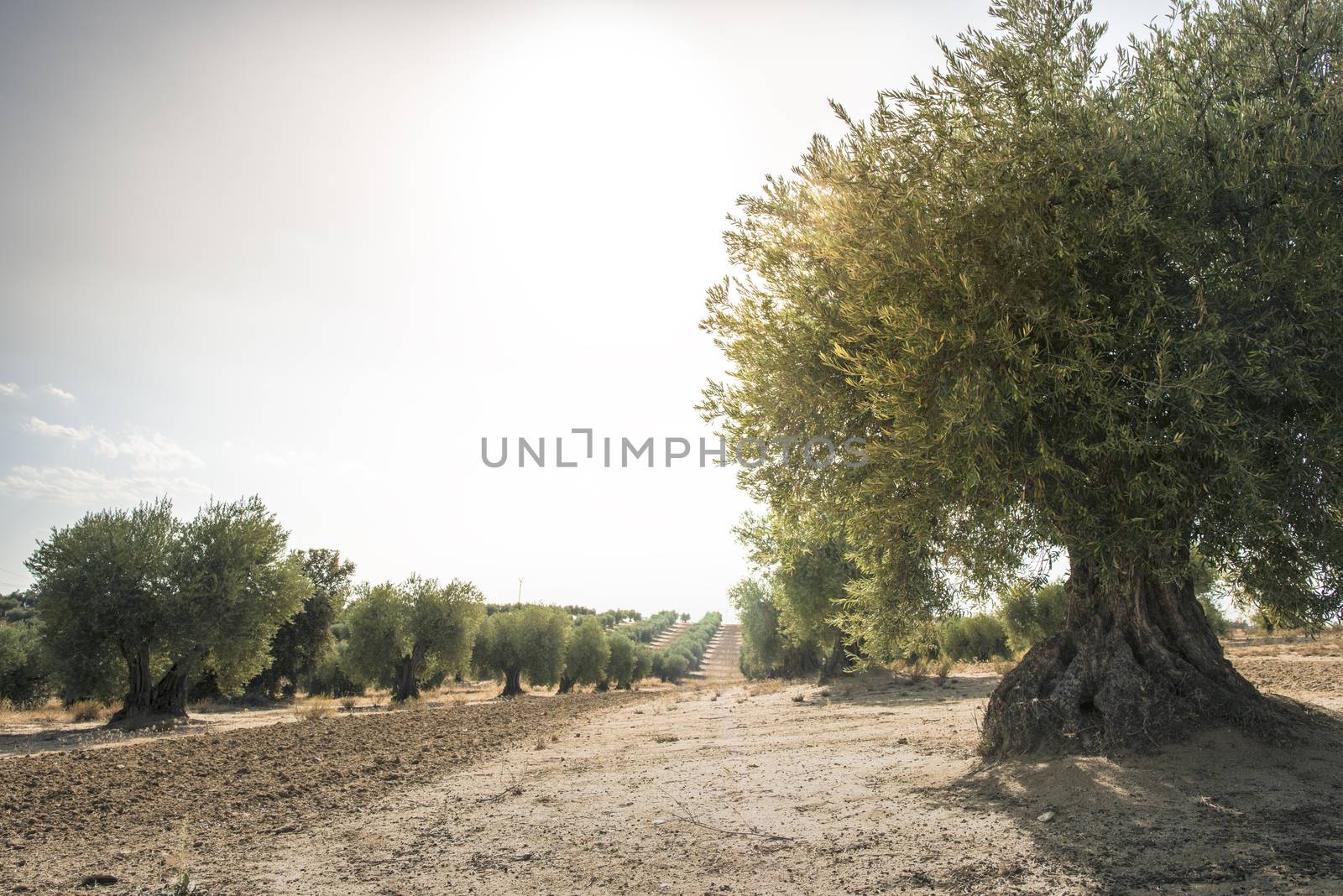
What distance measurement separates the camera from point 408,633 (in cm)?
4966

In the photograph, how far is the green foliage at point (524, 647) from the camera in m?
60.9

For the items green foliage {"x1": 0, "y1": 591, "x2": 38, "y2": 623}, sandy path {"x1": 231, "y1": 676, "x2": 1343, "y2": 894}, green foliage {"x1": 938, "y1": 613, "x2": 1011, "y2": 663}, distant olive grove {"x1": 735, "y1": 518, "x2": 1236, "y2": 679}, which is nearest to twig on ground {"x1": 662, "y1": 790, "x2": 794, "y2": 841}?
sandy path {"x1": 231, "y1": 676, "x2": 1343, "y2": 894}

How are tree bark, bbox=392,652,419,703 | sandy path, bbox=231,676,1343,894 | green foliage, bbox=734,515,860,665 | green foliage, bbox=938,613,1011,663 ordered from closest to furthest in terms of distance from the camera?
1. sandy path, bbox=231,676,1343,894
2. green foliage, bbox=734,515,860,665
3. tree bark, bbox=392,652,419,703
4. green foliage, bbox=938,613,1011,663

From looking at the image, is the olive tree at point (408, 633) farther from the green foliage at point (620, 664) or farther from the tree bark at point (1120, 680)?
the tree bark at point (1120, 680)

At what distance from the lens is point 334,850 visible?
24.6ft

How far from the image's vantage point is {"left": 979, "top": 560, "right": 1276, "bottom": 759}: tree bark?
8891 mm

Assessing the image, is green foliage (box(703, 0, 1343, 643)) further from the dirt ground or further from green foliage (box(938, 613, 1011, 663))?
green foliage (box(938, 613, 1011, 663))

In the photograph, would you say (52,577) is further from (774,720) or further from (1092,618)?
(1092,618)

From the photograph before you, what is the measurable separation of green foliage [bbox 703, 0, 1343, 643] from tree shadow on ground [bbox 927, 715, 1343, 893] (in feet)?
7.48

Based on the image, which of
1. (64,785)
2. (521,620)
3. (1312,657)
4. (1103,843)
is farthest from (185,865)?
(521,620)

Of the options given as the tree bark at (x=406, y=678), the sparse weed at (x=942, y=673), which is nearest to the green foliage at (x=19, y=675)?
the tree bark at (x=406, y=678)

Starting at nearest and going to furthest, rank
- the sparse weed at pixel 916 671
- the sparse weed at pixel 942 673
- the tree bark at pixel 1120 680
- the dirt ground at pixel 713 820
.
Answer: the dirt ground at pixel 713 820 → the tree bark at pixel 1120 680 → the sparse weed at pixel 942 673 → the sparse weed at pixel 916 671

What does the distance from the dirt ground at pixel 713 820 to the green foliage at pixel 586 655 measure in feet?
188

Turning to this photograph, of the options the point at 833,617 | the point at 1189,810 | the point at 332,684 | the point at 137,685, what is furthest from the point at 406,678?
the point at 1189,810
